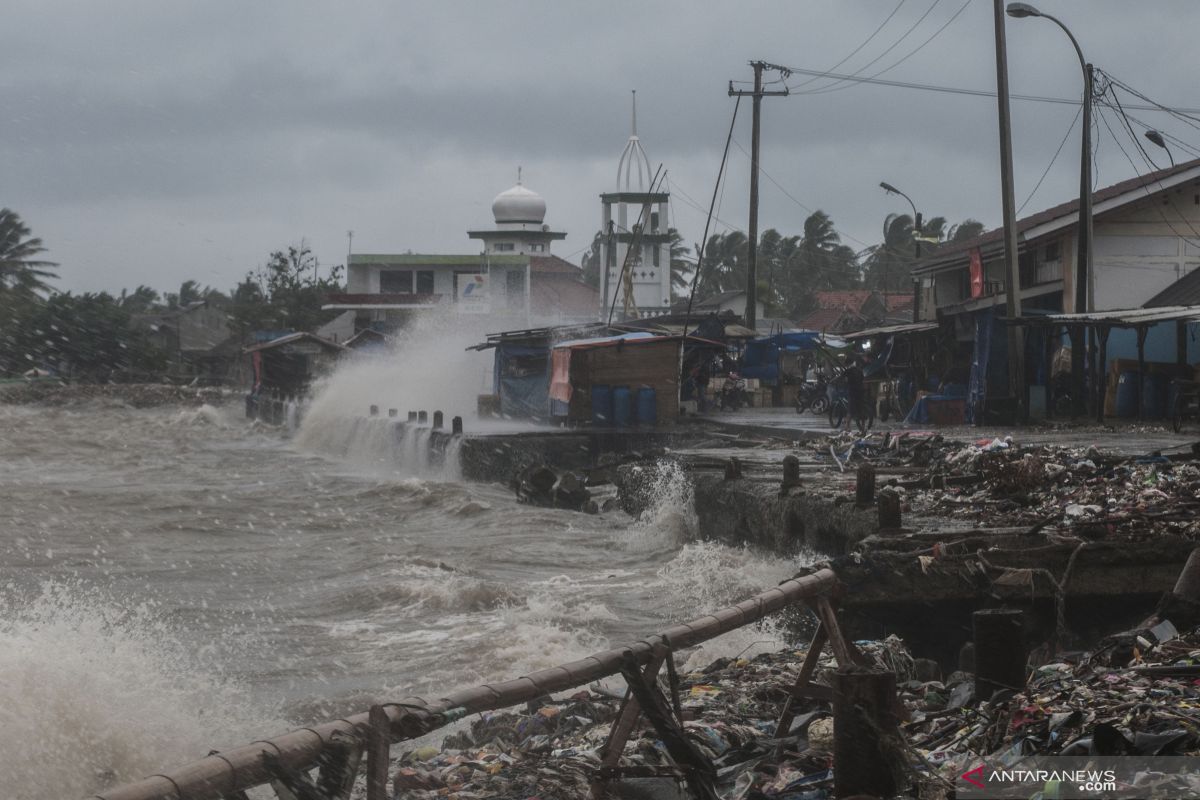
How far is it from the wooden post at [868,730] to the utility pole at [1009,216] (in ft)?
59.9

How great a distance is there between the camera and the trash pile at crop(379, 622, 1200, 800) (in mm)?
4797

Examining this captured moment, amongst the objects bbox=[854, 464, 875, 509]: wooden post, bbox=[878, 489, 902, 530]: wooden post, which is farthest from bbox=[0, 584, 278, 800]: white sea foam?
bbox=[854, 464, 875, 509]: wooden post

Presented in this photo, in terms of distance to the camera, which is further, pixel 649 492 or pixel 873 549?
pixel 649 492

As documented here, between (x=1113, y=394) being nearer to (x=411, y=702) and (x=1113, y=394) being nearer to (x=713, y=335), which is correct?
(x=713, y=335)

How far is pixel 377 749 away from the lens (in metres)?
4.04

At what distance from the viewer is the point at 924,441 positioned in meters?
16.4

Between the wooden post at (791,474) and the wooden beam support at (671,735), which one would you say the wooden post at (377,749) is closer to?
the wooden beam support at (671,735)

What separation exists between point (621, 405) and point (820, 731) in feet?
73.9

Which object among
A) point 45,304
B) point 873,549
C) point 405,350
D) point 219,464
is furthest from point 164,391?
point 873,549

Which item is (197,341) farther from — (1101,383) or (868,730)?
(868,730)

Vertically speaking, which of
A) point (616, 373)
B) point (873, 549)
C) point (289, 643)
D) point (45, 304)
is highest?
point (45, 304)

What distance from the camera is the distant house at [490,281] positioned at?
207ft

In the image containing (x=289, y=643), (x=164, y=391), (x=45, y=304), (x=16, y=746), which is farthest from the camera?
(x=45, y=304)

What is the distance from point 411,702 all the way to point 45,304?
83.1 metres
